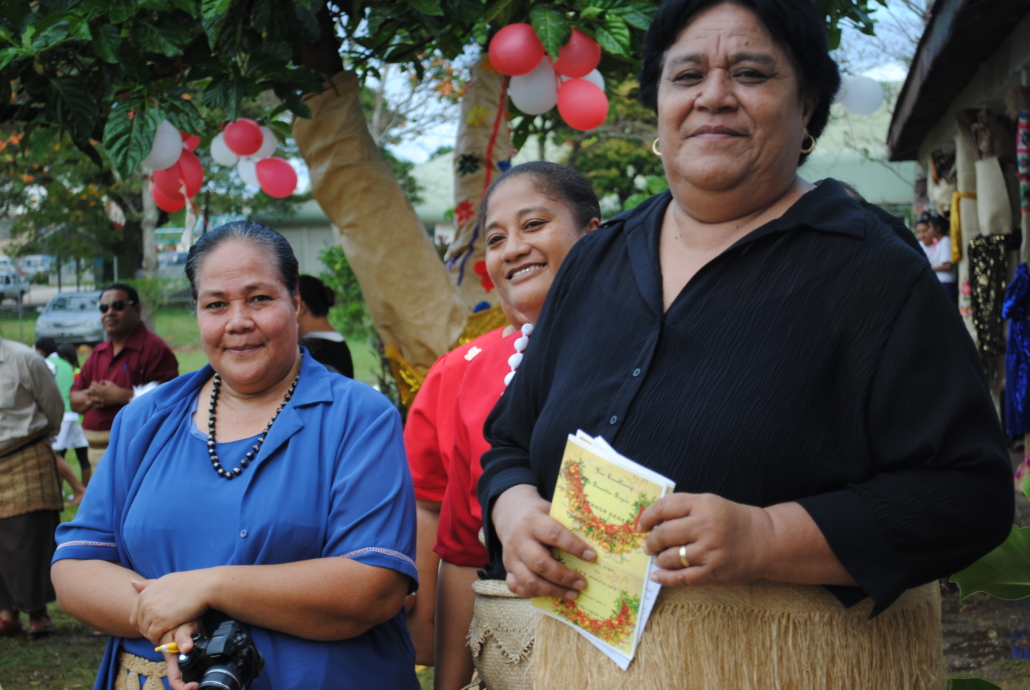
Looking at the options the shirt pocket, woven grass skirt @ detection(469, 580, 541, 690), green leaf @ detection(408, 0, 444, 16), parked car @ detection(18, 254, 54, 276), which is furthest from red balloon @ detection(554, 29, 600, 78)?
parked car @ detection(18, 254, 54, 276)

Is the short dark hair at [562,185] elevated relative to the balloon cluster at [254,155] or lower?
lower

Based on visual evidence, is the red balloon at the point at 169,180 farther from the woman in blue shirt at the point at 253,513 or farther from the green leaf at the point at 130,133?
the woman in blue shirt at the point at 253,513

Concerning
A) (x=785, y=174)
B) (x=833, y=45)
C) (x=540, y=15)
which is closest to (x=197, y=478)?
(x=785, y=174)

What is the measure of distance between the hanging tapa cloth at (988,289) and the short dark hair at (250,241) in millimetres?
6301

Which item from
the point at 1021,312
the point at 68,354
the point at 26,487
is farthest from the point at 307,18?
the point at 68,354

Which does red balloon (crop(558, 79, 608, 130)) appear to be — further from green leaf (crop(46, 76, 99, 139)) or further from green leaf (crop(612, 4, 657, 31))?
green leaf (crop(46, 76, 99, 139))

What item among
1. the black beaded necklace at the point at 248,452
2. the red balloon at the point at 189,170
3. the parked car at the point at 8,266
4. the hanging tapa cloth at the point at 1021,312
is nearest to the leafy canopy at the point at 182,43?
the red balloon at the point at 189,170

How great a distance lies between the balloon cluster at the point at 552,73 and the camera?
3.84 meters

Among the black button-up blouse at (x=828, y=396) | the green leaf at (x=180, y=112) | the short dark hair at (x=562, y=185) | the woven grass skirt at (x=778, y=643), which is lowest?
the woven grass skirt at (x=778, y=643)

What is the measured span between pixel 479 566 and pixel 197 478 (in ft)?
2.37

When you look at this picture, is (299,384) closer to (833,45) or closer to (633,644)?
(633,644)

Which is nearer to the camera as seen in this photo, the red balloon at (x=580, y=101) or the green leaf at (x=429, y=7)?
the green leaf at (x=429, y=7)

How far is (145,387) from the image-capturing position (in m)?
6.34

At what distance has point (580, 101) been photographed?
13.9ft
